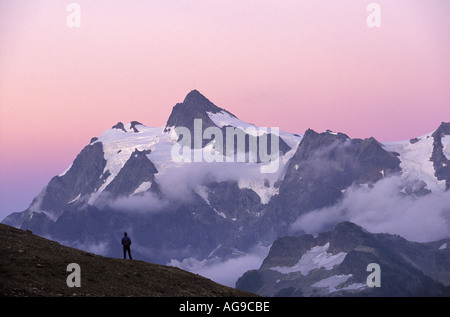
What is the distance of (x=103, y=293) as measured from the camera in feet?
321

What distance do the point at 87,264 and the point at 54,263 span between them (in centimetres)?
447
